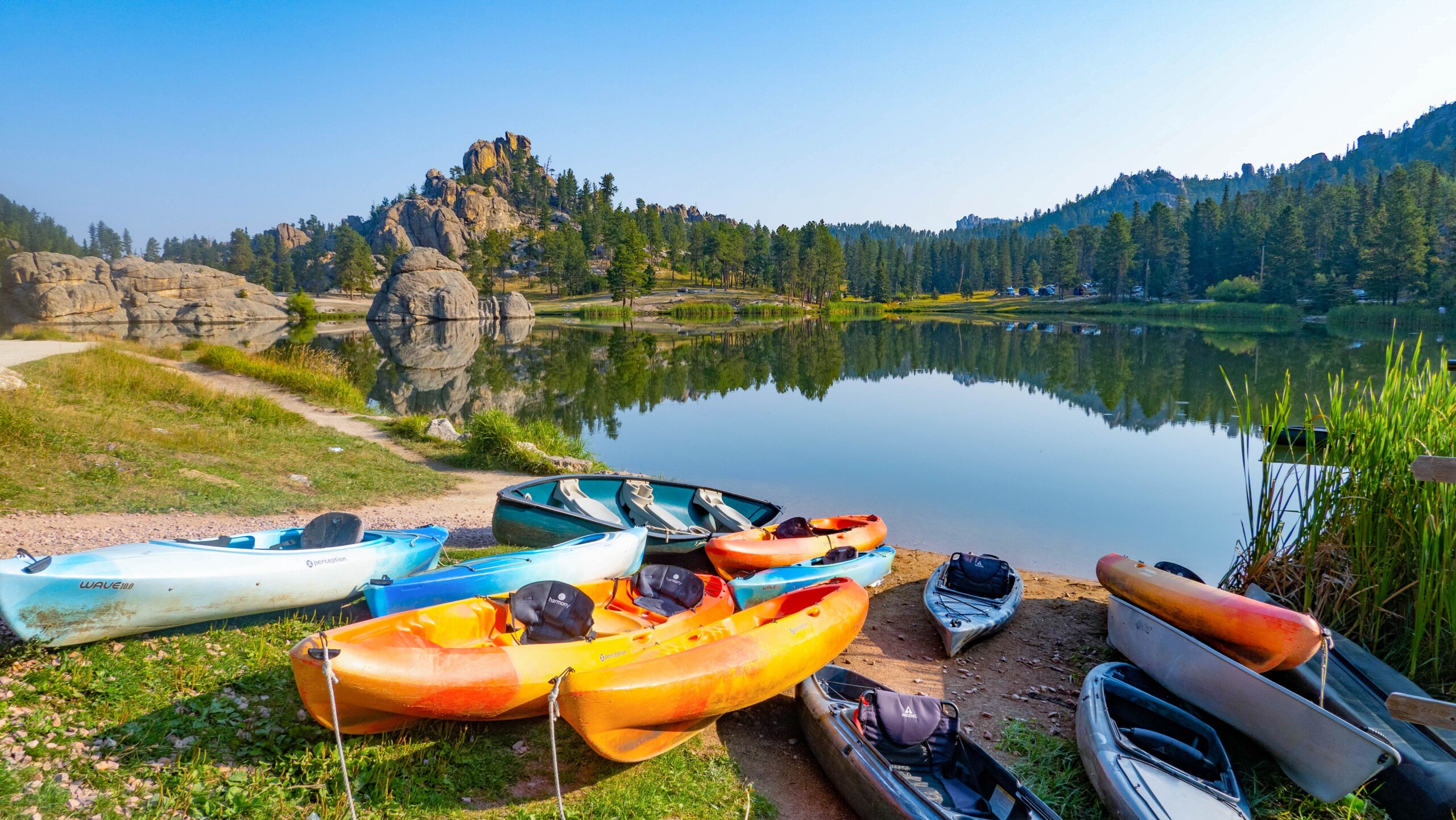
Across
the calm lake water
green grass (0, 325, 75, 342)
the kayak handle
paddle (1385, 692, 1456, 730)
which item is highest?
green grass (0, 325, 75, 342)

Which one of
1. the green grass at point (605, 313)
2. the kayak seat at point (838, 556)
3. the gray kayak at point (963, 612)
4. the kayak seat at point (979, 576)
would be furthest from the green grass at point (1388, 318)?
the green grass at point (605, 313)

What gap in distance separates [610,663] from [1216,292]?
295 feet

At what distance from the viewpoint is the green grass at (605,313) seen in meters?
76.1

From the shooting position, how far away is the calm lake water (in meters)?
13.3

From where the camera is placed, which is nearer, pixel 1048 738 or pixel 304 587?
pixel 1048 738

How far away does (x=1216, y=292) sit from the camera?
76.4m

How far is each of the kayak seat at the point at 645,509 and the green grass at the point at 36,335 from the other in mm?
29715

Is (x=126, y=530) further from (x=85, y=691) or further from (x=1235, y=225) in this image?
(x=1235, y=225)

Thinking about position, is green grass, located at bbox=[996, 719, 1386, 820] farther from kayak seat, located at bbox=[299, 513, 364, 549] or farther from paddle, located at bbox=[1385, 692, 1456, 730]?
kayak seat, located at bbox=[299, 513, 364, 549]

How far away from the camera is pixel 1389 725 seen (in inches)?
199

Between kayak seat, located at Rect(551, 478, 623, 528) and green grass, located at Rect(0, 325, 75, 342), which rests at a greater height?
green grass, located at Rect(0, 325, 75, 342)

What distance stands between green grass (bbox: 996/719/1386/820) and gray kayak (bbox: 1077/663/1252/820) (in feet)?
0.43

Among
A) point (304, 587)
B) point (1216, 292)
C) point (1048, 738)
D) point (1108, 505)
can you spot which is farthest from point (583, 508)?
point (1216, 292)

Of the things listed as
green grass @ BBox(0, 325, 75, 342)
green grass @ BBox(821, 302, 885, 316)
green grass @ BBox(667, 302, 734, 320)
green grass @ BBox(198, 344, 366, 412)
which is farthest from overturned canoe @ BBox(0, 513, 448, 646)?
green grass @ BBox(821, 302, 885, 316)
